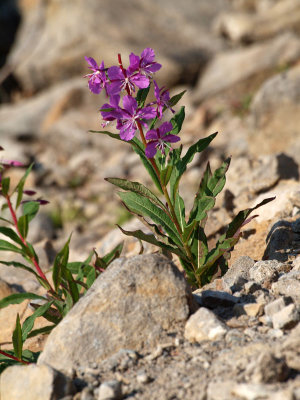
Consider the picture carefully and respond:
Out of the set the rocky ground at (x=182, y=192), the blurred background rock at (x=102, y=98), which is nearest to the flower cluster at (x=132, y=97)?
the rocky ground at (x=182, y=192)

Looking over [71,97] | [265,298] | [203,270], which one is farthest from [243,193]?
[71,97]

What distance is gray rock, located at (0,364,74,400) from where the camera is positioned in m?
1.76

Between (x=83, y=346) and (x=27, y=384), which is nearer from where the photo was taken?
(x=27, y=384)

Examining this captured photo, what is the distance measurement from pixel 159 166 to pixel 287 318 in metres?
1.02

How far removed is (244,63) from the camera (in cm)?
936

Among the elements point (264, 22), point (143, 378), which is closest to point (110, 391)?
point (143, 378)

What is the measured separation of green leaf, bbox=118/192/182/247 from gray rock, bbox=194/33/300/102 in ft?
22.2


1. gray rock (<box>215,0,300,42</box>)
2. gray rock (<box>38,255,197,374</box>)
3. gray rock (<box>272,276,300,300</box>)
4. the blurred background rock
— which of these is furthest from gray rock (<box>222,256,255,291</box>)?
gray rock (<box>215,0,300,42</box>)

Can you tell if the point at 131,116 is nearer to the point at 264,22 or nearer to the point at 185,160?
the point at 185,160

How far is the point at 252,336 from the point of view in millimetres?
1973

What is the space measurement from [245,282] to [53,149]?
759cm

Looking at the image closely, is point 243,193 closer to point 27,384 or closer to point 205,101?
point 27,384

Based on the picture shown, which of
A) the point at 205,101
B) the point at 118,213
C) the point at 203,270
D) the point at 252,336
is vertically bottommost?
the point at 252,336

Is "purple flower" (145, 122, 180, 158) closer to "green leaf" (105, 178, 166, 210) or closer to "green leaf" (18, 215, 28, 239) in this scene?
"green leaf" (105, 178, 166, 210)
